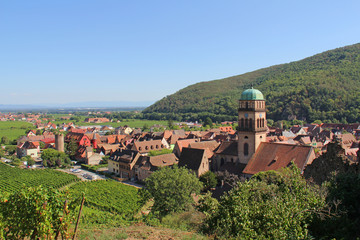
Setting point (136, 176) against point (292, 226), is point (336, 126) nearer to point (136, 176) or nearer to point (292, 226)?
point (136, 176)

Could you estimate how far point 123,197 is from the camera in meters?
45.0

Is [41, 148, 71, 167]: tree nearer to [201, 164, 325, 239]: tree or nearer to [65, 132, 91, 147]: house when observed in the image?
[65, 132, 91, 147]: house

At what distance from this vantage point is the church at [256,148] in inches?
1529

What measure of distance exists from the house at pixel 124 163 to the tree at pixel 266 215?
4116 centimetres

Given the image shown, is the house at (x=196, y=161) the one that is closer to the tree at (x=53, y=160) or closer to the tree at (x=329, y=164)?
the tree at (x=329, y=164)

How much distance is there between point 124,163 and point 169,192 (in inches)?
1233

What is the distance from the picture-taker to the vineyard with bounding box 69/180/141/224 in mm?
34938

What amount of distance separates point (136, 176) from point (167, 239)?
4202 cm

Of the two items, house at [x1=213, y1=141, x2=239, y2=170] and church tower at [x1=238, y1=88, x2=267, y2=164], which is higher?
church tower at [x1=238, y1=88, x2=267, y2=164]

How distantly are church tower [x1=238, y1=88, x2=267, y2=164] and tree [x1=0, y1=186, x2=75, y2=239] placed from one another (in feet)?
106

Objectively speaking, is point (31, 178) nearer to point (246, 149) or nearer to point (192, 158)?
point (192, 158)

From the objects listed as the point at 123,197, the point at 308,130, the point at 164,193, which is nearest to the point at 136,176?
the point at 123,197

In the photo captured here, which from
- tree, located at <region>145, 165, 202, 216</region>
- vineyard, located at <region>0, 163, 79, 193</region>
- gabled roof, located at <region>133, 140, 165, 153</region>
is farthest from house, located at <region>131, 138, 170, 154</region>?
tree, located at <region>145, 165, 202, 216</region>

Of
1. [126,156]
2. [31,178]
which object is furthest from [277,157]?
[31,178]
